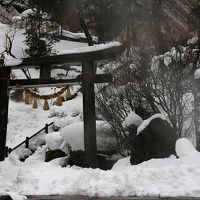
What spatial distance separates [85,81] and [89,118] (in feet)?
4.32

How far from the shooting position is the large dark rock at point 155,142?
9.45 metres

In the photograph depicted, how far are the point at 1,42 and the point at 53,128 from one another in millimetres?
15351

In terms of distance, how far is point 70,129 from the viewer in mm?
12844

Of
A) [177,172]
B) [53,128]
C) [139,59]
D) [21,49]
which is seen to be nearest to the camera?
[177,172]

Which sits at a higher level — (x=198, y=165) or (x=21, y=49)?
(x=21, y=49)

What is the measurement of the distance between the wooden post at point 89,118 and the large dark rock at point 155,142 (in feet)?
5.03

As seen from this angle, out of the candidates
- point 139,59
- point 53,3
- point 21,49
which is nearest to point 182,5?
point 21,49

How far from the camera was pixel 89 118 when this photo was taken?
31.3ft

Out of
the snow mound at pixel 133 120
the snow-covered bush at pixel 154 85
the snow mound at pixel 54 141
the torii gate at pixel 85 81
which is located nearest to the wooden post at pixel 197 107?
the snow-covered bush at pixel 154 85

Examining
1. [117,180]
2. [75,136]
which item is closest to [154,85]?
[75,136]

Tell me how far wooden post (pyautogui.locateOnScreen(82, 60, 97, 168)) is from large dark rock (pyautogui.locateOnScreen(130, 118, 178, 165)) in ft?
5.03

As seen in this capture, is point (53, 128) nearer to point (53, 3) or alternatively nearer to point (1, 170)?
point (53, 3)

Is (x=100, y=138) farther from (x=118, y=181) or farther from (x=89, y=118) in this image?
(x=118, y=181)

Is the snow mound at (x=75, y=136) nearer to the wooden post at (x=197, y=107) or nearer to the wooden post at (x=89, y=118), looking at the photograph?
the wooden post at (x=89, y=118)
